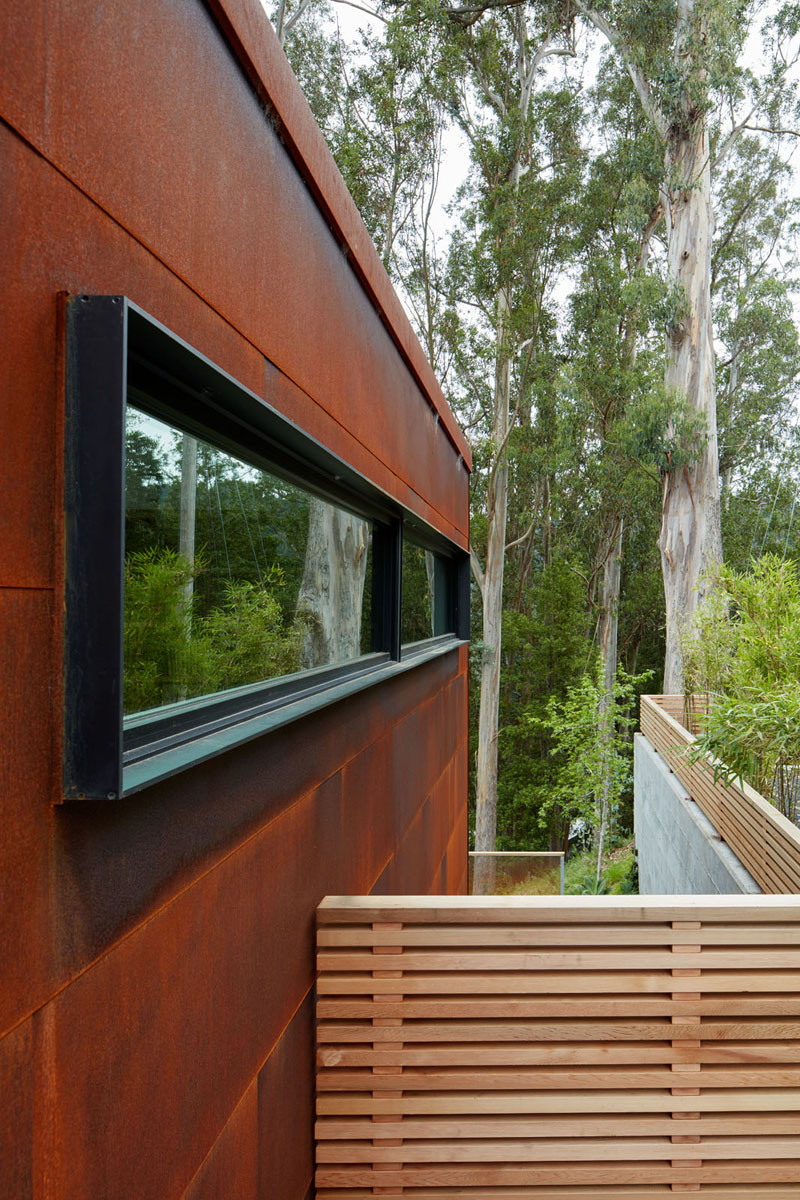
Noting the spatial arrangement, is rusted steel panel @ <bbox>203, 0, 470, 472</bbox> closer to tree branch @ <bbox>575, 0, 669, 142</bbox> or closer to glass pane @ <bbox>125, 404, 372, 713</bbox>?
glass pane @ <bbox>125, 404, 372, 713</bbox>

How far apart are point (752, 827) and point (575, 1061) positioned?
310 cm

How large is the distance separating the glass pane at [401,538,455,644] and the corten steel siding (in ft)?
6.03

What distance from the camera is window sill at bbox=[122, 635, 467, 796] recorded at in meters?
1.21

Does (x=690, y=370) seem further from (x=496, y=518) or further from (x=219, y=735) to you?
(x=219, y=735)

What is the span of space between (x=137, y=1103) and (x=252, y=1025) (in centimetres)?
57

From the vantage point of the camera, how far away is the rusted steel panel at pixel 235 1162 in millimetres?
1501

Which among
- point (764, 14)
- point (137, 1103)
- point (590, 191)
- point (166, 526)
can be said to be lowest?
point (137, 1103)

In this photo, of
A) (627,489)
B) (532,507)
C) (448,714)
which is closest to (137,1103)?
(448,714)

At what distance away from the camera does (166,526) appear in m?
1.43

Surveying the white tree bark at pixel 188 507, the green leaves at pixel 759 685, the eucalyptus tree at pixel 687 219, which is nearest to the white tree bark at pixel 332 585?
the white tree bark at pixel 188 507

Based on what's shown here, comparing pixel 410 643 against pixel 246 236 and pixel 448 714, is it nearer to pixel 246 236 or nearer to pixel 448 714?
pixel 448 714

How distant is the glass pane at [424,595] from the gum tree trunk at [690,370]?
689 centimetres

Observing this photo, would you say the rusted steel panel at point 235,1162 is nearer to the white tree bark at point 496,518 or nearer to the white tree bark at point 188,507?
the white tree bark at point 188,507

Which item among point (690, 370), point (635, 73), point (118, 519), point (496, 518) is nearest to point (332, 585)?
point (118, 519)
